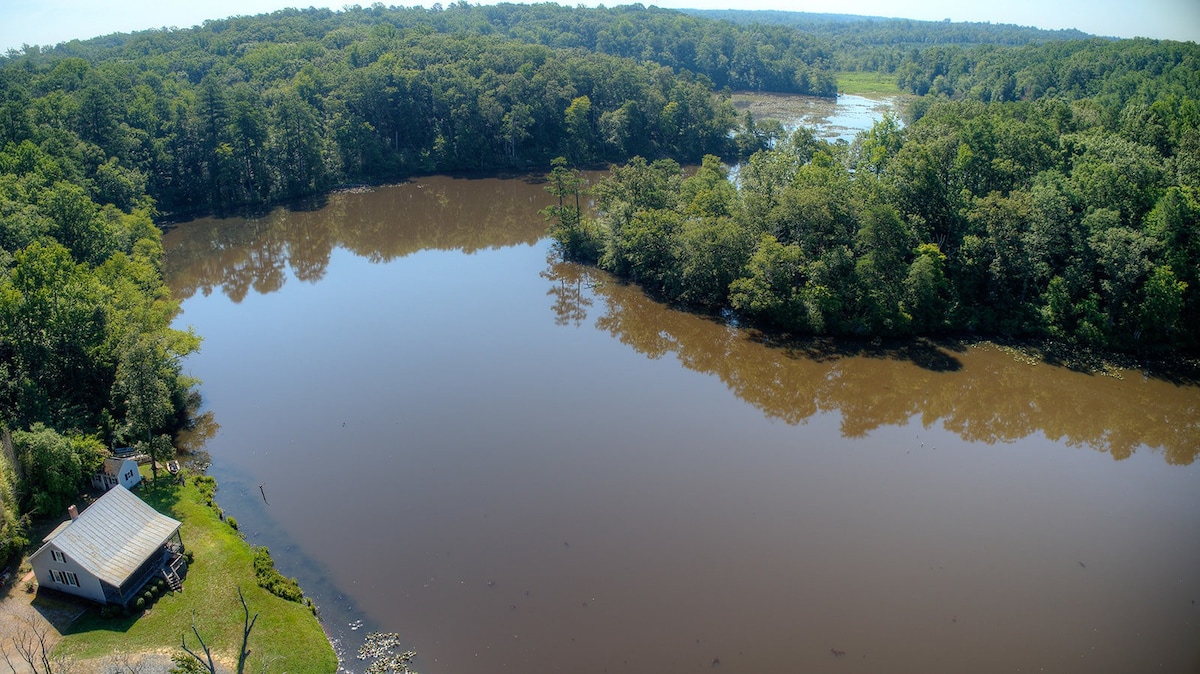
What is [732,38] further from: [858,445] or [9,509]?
[9,509]

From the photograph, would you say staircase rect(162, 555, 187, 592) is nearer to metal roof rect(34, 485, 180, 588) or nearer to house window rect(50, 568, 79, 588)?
metal roof rect(34, 485, 180, 588)

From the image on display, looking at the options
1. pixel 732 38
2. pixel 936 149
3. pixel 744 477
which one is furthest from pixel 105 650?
pixel 732 38

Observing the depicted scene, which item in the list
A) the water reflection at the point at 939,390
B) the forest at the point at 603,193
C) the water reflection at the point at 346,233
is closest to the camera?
the forest at the point at 603,193

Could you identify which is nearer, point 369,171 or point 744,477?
point 744,477

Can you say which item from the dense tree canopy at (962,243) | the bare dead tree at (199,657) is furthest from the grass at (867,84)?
the bare dead tree at (199,657)

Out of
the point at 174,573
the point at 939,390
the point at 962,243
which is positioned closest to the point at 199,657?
the point at 174,573

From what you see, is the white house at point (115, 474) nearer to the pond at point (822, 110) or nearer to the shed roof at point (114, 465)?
the shed roof at point (114, 465)

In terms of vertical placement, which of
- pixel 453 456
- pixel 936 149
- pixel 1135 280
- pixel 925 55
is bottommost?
pixel 453 456
